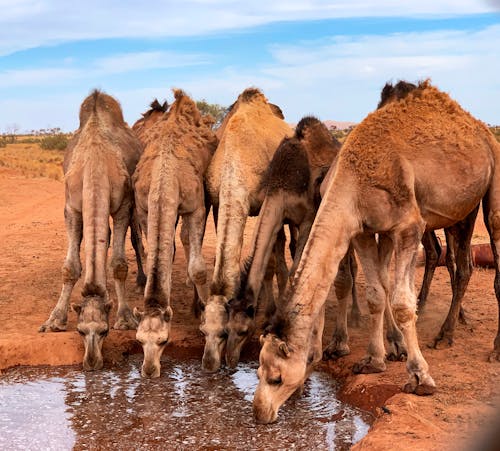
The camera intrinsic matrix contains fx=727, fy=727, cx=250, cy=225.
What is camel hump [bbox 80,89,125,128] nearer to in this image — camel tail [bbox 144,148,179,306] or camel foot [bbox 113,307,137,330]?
camel tail [bbox 144,148,179,306]

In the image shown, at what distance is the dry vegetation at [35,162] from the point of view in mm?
27109

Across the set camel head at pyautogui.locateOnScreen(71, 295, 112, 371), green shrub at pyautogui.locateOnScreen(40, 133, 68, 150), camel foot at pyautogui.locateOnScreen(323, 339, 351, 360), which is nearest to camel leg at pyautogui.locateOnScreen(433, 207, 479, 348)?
camel foot at pyautogui.locateOnScreen(323, 339, 351, 360)

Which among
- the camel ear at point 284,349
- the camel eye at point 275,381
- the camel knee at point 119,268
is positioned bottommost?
the camel eye at point 275,381

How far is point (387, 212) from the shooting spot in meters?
5.91

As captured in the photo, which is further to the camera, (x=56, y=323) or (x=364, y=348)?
(x=56, y=323)

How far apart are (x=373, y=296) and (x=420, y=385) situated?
3.25ft

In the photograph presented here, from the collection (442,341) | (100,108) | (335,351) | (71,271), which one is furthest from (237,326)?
(100,108)

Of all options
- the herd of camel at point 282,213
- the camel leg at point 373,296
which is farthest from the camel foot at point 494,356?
the camel leg at point 373,296

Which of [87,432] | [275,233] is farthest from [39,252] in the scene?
[87,432]

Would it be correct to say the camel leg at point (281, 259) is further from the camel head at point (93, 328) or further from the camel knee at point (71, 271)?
the camel knee at point (71, 271)

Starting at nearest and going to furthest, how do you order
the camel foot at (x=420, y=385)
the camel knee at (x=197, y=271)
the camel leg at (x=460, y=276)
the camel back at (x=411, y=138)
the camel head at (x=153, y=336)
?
the camel foot at (x=420, y=385)
the camel back at (x=411, y=138)
the camel head at (x=153, y=336)
the camel leg at (x=460, y=276)
the camel knee at (x=197, y=271)

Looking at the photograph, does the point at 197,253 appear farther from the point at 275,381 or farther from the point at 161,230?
the point at 275,381

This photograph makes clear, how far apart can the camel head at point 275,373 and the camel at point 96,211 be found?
2413 mm

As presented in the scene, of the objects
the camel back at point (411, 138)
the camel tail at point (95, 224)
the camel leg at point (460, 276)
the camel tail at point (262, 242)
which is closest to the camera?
the camel back at point (411, 138)
